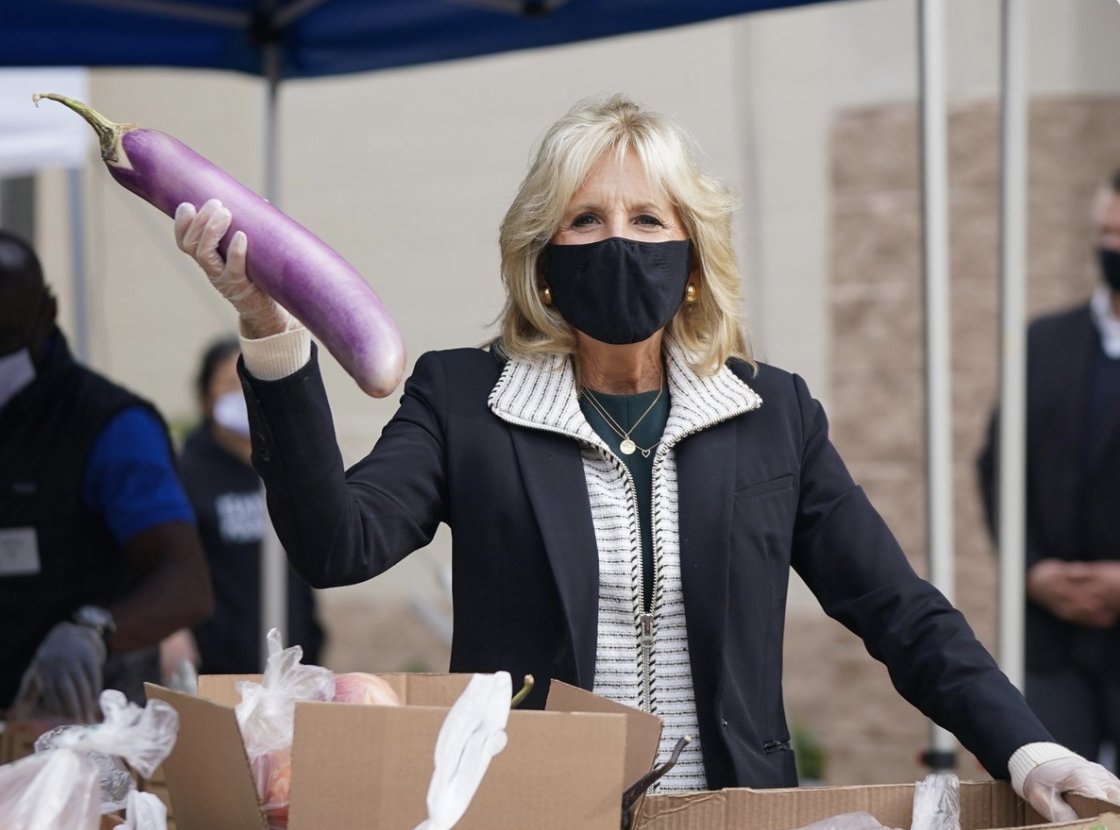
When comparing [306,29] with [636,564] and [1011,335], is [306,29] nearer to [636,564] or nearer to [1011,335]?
[1011,335]

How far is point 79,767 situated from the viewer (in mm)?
1442

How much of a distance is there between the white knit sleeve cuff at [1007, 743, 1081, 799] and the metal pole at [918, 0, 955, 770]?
4.78ft

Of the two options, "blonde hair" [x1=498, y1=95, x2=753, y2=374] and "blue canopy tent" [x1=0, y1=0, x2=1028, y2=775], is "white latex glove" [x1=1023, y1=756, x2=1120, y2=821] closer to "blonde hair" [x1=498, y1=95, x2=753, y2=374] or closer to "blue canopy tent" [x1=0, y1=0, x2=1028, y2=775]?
"blonde hair" [x1=498, y1=95, x2=753, y2=374]

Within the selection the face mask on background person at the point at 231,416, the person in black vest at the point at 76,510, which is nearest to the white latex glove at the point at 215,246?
the person in black vest at the point at 76,510

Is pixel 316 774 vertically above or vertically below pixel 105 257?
below

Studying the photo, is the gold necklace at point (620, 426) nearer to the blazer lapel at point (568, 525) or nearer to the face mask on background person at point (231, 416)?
the blazer lapel at point (568, 525)

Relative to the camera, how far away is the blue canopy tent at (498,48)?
122 inches

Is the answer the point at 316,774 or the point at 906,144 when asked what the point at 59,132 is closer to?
the point at 906,144

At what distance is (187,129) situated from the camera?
22.3ft

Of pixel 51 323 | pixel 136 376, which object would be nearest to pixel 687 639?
pixel 51 323

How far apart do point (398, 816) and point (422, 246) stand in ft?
15.8

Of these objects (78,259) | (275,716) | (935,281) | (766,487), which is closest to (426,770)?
(275,716)

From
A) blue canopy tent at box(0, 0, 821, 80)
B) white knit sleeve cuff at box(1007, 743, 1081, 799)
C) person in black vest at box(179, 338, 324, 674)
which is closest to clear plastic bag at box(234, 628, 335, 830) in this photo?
white knit sleeve cuff at box(1007, 743, 1081, 799)

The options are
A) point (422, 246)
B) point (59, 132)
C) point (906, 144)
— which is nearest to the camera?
point (59, 132)
